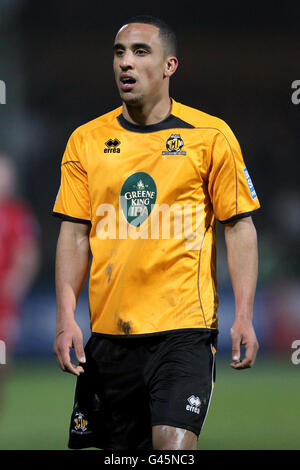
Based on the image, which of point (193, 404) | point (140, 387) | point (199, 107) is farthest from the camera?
point (199, 107)

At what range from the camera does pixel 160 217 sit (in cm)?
454

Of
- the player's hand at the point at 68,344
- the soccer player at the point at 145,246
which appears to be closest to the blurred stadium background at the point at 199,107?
the soccer player at the point at 145,246

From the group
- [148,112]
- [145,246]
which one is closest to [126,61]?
[148,112]

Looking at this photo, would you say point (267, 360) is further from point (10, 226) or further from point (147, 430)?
point (147, 430)

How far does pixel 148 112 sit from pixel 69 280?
2.94 feet

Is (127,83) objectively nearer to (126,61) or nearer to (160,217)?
(126,61)

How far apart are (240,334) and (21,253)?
444 cm

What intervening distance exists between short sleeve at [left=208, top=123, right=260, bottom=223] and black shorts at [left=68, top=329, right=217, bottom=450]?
58 centimetres

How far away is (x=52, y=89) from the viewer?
578 inches

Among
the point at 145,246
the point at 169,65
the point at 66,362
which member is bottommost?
the point at 66,362

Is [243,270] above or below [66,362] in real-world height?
above

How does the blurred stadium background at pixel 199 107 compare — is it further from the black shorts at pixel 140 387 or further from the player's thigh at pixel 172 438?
the player's thigh at pixel 172 438

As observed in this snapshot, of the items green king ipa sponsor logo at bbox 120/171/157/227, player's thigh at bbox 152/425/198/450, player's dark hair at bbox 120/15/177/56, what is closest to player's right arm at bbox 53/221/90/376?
green king ipa sponsor logo at bbox 120/171/157/227

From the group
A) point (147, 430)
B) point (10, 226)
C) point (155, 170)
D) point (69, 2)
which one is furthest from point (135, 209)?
point (69, 2)
